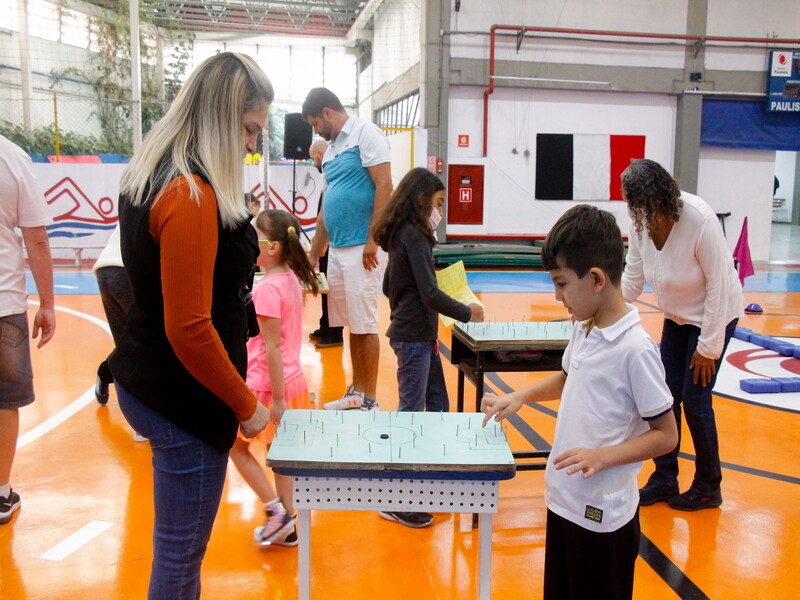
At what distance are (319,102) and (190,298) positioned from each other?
3.05 meters

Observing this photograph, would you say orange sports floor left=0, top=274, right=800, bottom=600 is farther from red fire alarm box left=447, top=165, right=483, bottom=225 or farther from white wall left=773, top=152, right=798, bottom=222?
white wall left=773, top=152, right=798, bottom=222

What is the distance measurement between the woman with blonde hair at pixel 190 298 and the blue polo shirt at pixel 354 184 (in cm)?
255

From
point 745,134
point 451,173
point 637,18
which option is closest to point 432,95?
point 451,173

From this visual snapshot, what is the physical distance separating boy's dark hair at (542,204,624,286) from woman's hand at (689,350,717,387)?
4.81ft

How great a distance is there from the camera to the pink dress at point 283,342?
9.37 ft

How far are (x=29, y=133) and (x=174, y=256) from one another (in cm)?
1628

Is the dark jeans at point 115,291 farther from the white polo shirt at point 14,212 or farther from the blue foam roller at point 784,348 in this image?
the blue foam roller at point 784,348

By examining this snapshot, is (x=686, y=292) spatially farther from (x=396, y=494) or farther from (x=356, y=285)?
(x=356, y=285)

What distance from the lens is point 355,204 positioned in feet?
14.1

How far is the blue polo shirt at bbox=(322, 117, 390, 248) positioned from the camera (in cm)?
425

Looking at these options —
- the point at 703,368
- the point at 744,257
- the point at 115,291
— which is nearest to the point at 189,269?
the point at 703,368

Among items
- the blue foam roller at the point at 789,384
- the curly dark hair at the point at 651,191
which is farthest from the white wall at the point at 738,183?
the curly dark hair at the point at 651,191

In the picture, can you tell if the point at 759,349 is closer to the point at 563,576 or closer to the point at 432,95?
the point at 563,576

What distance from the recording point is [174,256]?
1458mm
